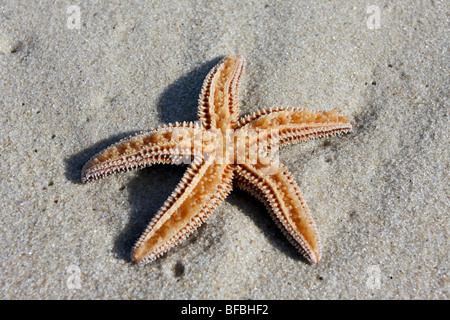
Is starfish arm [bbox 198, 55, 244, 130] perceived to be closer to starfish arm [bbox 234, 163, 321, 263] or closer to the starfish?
the starfish

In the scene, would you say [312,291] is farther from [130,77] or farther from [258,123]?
[130,77]

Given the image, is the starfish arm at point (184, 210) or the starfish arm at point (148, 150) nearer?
the starfish arm at point (184, 210)

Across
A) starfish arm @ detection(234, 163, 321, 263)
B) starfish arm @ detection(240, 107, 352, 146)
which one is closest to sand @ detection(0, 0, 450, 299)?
starfish arm @ detection(234, 163, 321, 263)

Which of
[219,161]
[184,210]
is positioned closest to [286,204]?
[219,161]

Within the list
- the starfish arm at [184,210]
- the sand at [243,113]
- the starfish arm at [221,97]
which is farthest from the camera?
the starfish arm at [221,97]

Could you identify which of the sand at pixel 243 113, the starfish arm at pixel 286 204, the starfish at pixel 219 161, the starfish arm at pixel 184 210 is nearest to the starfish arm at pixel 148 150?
the starfish at pixel 219 161

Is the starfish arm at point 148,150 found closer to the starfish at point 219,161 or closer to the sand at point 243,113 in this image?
the starfish at point 219,161
